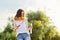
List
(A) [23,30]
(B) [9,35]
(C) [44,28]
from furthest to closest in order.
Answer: (C) [44,28] → (B) [9,35] → (A) [23,30]

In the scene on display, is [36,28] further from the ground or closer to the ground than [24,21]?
closer to the ground

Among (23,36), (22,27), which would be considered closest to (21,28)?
(22,27)

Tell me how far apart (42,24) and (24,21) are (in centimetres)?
842

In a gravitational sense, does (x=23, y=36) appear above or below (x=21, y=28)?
below

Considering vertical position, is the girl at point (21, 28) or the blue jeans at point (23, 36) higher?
the girl at point (21, 28)

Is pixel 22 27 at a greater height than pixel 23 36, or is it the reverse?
pixel 22 27

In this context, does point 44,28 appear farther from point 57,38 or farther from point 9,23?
point 9,23

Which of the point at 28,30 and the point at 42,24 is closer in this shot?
the point at 28,30

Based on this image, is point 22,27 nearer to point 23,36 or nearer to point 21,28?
point 21,28

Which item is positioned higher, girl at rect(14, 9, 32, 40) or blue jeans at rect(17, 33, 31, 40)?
girl at rect(14, 9, 32, 40)

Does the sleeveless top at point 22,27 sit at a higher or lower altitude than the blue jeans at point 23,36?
higher

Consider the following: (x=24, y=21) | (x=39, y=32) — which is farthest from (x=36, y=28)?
(x=24, y=21)

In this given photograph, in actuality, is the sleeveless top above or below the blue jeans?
above

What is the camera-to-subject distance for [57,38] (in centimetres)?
1659
